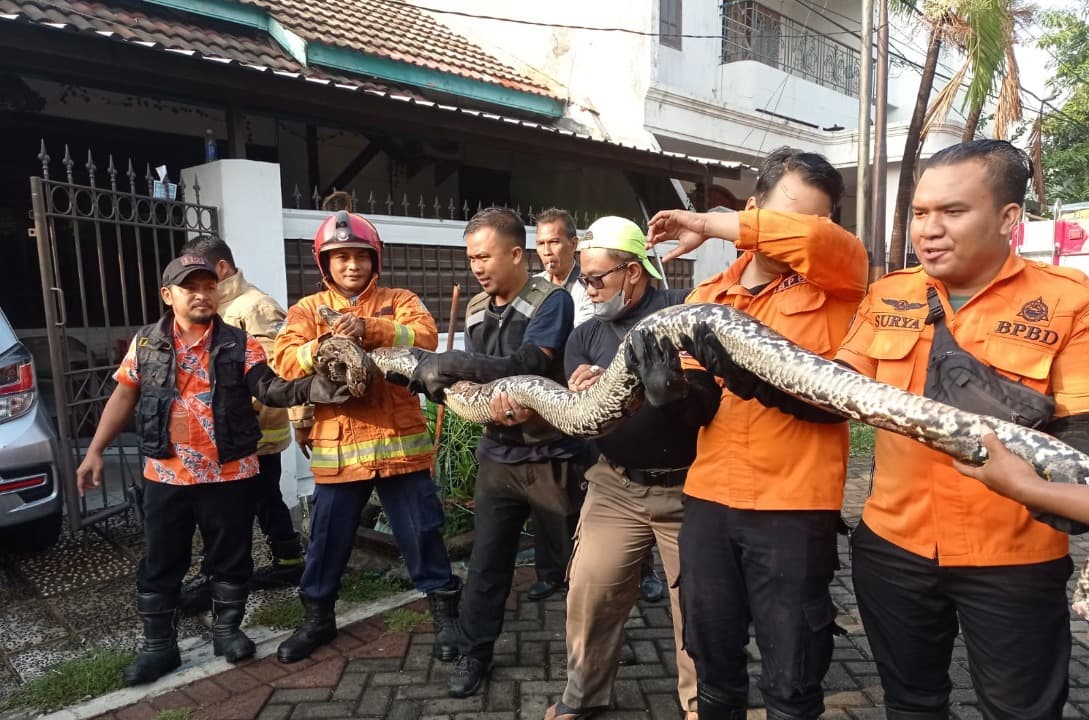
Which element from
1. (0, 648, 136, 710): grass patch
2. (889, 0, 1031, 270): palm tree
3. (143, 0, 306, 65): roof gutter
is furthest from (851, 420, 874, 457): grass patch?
(143, 0, 306, 65): roof gutter

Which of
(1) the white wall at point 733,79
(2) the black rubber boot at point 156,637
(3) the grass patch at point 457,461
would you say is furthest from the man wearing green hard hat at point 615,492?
(1) the white wall at point 733,79

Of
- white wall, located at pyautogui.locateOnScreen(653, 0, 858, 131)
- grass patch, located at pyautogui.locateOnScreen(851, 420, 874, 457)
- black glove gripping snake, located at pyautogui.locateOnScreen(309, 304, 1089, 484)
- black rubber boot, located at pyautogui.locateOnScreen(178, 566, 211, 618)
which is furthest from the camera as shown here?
white wall, located at pyautogui.locateOnScreen(653, 0, 858, 131)

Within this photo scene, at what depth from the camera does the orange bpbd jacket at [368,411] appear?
3096 millimetres

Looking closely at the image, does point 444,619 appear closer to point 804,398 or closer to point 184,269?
point 184,269

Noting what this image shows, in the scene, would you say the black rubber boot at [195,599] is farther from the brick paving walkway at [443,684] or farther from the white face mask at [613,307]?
the white face mask at [613,307]

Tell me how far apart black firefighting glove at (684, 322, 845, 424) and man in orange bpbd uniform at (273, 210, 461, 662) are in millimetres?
1540

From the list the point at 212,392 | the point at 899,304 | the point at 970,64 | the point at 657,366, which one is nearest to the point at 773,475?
the point at 657,366

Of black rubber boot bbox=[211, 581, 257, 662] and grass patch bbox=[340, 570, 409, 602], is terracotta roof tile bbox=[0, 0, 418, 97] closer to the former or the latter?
grass patch bbox=[340, 570, 409, 602]

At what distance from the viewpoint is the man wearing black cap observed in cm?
308

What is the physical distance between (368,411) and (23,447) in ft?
7.67

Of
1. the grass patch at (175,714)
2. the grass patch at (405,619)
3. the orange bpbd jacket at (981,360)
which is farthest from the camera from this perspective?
the grass patch at (405,619)

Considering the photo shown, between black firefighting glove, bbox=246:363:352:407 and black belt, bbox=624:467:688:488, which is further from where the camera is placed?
black firefighting glove, bbox=246:363:352:407

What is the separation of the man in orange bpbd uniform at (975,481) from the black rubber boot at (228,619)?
2750 millimetres

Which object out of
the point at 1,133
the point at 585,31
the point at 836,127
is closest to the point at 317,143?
the point at 1,133
